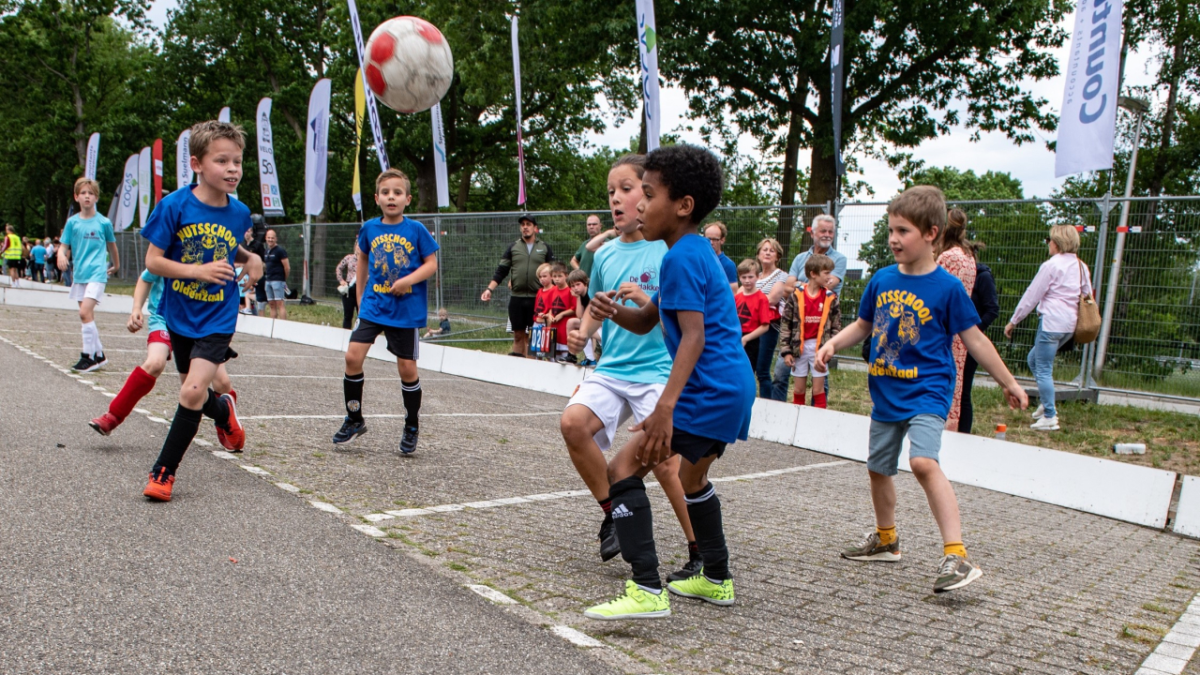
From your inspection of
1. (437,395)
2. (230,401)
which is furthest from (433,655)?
(437,395)

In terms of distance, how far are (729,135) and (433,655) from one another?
27173mm

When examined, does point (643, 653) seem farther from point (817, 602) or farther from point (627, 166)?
point (627, 166)

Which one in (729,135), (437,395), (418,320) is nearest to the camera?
(418,320)

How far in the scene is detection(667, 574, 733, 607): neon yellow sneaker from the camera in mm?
3859

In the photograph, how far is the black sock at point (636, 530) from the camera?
360 cm

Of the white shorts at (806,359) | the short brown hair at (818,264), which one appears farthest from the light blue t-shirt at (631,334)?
the white shorts at (806,359)

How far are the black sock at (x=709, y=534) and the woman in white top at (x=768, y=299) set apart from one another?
19.9ft

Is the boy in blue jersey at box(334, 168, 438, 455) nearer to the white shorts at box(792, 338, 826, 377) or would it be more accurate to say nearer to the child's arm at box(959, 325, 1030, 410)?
the child's arm at box(959, 325, 1030, 410)

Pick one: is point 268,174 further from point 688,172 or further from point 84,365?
point 688,172

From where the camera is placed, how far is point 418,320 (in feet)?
22.1

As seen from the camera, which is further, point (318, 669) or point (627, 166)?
point (627, 166)

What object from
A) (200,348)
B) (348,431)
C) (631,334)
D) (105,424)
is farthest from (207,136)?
(631,334)

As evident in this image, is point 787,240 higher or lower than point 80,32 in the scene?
lower

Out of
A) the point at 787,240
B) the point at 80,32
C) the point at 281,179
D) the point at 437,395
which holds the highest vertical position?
the point at 80,32
